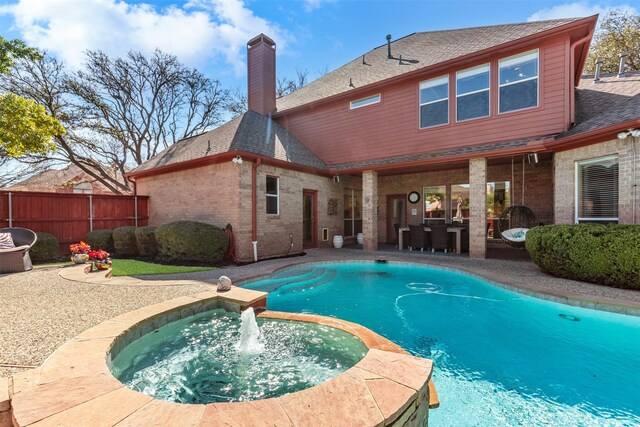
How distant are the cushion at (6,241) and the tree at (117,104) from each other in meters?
10.9

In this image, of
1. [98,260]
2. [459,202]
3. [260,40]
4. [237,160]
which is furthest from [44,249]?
[459,202]

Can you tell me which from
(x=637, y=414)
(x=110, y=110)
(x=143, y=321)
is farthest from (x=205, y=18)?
(x=637, y=414)

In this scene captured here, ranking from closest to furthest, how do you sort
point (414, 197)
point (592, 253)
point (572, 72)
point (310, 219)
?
point (592, 253)
point (572, 72)
point (310, 219)
point (414, 197)

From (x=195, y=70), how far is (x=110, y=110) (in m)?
5.58

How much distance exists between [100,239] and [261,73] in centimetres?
897

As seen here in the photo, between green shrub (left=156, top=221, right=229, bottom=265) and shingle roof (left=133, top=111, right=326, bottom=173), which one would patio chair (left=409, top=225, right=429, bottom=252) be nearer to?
shingle roof (left=133, top=111, right=326, bottom=173)

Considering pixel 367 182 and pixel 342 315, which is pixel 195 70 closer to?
pixel 367 182

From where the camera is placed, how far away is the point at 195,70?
18.8 metres

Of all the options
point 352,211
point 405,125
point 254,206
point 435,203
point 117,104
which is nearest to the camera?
point 254,206

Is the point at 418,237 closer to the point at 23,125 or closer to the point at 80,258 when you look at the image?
the point at 80,258

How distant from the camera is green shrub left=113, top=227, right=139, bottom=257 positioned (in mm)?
9484

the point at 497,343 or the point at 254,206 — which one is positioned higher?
the point at 254,206

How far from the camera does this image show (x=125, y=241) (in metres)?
9.50

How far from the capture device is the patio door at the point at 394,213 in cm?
1312
